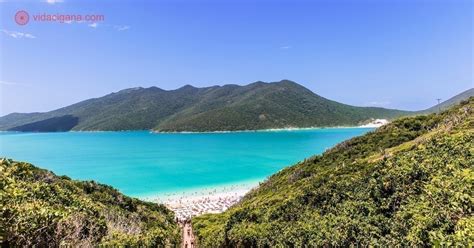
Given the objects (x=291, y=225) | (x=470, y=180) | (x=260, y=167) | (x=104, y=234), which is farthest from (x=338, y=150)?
(x=260, y=167)

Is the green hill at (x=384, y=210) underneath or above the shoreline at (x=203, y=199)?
above

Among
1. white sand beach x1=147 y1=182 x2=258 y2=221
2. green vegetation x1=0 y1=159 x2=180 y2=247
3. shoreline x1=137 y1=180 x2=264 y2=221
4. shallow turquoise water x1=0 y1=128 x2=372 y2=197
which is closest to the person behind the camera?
green vegetation x1=0 y1=159 x2=180 y2=247

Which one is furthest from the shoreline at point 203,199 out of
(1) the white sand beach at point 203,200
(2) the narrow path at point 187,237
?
(2) the narrow path at point 187,237

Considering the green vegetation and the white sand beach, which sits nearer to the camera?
the green vegetation

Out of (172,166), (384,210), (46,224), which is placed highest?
(46,224)

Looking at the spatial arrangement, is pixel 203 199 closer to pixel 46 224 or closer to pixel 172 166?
pixel 172 166

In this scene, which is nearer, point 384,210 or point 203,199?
point 384,210

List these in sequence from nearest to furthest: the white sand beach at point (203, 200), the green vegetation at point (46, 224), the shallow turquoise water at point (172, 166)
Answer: the green vegetation at point (46, 224) → the white sand beach at point (203, 200) → the shallow turquoise water at point (172, 166)

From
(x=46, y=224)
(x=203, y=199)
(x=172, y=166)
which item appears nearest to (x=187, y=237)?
(x=46, y=224)

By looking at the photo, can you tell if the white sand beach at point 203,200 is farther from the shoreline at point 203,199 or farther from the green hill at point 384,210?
the green hill at point 384,210

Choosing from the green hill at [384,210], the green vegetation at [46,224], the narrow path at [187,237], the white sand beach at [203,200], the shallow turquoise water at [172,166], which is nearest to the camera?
the green vegetation at [46,224]

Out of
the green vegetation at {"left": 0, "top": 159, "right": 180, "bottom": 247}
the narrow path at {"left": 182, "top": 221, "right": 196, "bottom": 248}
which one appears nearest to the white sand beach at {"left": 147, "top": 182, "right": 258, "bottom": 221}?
the narrow path at {"left": 182, "top": 221, "right": 196, "bottom": 248}

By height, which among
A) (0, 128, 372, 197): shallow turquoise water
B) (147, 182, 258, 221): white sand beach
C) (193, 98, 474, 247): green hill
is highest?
(193, 98, 474, 247): green hill

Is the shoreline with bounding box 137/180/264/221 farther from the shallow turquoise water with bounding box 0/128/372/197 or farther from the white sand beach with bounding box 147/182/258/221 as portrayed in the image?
the shallow turquoise water with bounding box 0/128/372/197
